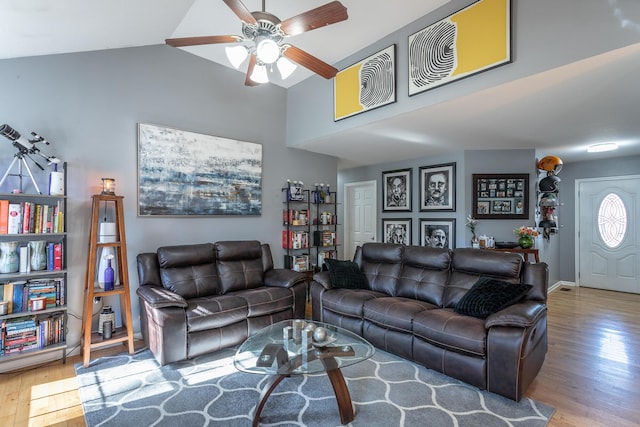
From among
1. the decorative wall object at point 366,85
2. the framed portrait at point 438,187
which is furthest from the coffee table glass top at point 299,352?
the framed portrait at point 438,187

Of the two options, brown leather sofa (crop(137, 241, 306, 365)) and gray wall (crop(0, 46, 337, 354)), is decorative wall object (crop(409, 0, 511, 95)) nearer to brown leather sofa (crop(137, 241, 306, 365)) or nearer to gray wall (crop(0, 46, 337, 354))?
gray wall (crop(0, 46, 337, 354))

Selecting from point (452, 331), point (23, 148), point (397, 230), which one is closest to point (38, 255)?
point (23, 148)

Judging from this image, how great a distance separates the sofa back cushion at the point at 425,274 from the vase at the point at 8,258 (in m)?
3.54

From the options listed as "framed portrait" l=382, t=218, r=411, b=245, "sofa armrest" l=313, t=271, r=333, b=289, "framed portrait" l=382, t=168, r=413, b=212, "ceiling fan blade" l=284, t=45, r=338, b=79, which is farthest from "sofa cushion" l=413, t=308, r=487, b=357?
"framed portrait" l=382, t=168, r=413, b=212

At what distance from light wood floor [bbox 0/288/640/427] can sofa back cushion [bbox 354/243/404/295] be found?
153 cm

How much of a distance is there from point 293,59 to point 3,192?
2.61m

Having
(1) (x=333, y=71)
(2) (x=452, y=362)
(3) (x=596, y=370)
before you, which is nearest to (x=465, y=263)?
(2) (x=452, y=362)

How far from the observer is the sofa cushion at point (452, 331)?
229 cm

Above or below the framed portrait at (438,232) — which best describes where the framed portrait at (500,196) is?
above

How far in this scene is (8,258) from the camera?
2529 millimetres

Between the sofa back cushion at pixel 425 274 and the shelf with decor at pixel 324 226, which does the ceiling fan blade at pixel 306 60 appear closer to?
the sofa back cushion at pixel 425 274

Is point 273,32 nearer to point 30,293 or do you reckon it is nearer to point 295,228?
point 30,293

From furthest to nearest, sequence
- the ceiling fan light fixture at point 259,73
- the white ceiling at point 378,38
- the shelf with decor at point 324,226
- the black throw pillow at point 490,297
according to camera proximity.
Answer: the shelf with decor at point 324,226 → the black throw pillow at point 490,297 → the ceiling fan light fixture at point 259,73 → the white ceiling at point 378,38

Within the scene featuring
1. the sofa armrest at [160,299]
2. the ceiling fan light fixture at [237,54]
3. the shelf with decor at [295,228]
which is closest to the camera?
the ceiling fan light fixture at [237,54]
